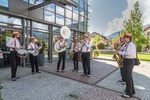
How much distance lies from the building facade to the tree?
383 inches

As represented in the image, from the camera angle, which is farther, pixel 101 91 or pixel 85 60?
pixel 85 60

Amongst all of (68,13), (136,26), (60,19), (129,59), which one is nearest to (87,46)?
(129,59)

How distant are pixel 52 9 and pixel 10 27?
3.78 meters

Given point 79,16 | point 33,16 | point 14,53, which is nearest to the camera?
point 14,53

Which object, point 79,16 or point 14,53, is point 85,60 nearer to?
point 14,53

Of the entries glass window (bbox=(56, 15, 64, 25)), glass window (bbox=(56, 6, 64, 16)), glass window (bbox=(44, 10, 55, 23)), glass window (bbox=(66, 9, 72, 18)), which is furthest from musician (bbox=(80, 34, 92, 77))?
glass window (bbox=(66, 9, 72, 18))

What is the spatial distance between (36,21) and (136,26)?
15442 millimetres

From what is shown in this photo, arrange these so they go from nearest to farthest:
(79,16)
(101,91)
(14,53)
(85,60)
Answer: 1. (101,91)
2. (14,53)
3. (85,60)
4. (79,16)

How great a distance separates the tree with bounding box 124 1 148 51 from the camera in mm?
18453

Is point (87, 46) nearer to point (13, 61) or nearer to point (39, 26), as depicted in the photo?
point (13, 61)

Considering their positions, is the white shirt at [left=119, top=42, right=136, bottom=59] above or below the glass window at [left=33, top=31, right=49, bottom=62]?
below

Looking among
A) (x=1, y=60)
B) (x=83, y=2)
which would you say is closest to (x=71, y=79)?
(x=1, y=60)

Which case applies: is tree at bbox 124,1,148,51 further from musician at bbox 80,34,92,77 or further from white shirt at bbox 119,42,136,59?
white shirt at bbox 119,42,136,59

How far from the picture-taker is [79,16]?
13141mm
